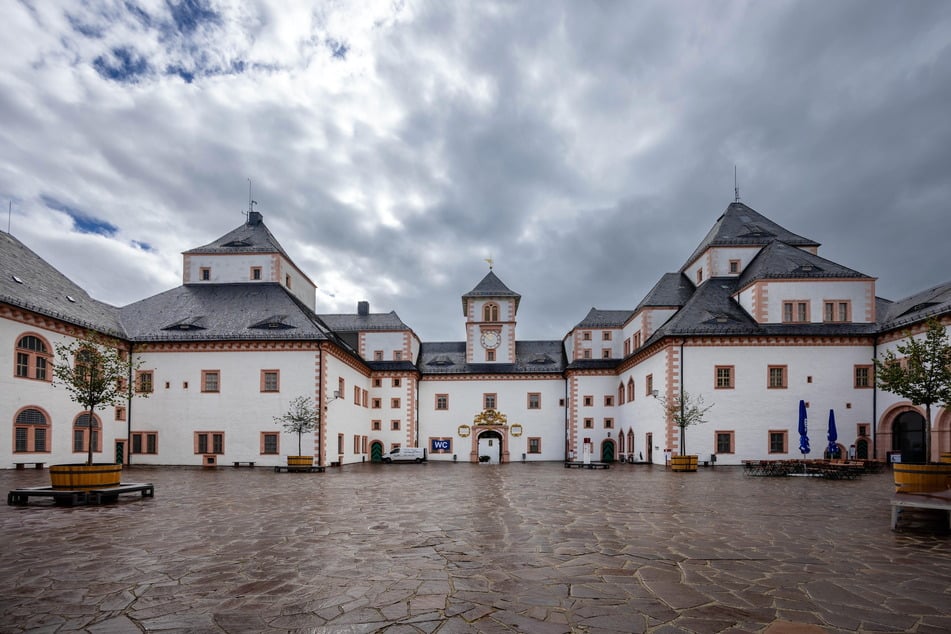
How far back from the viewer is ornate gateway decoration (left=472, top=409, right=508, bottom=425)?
176 feet

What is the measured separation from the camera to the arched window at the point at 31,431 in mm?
27672

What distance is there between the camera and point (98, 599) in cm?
693

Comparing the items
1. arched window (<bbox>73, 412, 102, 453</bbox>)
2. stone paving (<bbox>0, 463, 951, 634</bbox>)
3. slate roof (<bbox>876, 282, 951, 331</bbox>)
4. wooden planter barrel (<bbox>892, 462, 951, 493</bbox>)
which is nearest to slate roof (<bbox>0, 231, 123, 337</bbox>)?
arched window (<bbox>73, 412, 102, 453</bbox>)

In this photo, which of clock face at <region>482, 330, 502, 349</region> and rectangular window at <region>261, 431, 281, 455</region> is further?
clock face at <region>482, 330, 502, 349</region>

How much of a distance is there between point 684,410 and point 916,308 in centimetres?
1365

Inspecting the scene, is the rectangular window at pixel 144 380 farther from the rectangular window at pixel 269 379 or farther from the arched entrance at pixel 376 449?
the arched entrance at pixel 376 449

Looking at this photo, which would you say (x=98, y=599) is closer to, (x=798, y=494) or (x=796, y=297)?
(x=798, y=494)

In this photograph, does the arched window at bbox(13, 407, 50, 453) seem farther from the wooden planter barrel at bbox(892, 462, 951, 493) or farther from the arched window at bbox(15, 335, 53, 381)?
the wooden planter barrel at bbox(892, 462, 951, 493)

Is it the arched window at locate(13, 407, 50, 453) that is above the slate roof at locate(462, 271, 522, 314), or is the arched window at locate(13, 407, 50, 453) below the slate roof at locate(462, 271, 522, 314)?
below

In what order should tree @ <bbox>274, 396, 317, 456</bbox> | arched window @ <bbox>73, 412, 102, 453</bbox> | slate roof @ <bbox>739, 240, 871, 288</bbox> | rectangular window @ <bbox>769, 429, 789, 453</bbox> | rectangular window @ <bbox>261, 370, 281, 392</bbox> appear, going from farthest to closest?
slate roof @ <bbox>739, 240, 871, 288</bbox>, rectangular window @ <bbox>261, 370, 281, 392</bbox>, rectangular window @ <bbox>769, 429, 789, 453</bbox>, tree @ <bbox>274, 396, 317, 456</bbox>, arched window @ <bbox>73, 412, 102, 453</bbox>

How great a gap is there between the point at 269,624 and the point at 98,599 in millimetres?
2326

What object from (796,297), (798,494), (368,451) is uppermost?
(796,297)

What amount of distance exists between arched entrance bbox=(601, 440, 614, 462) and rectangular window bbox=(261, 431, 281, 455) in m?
27.5

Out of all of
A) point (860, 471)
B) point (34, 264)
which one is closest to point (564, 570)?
point (860, 471)
